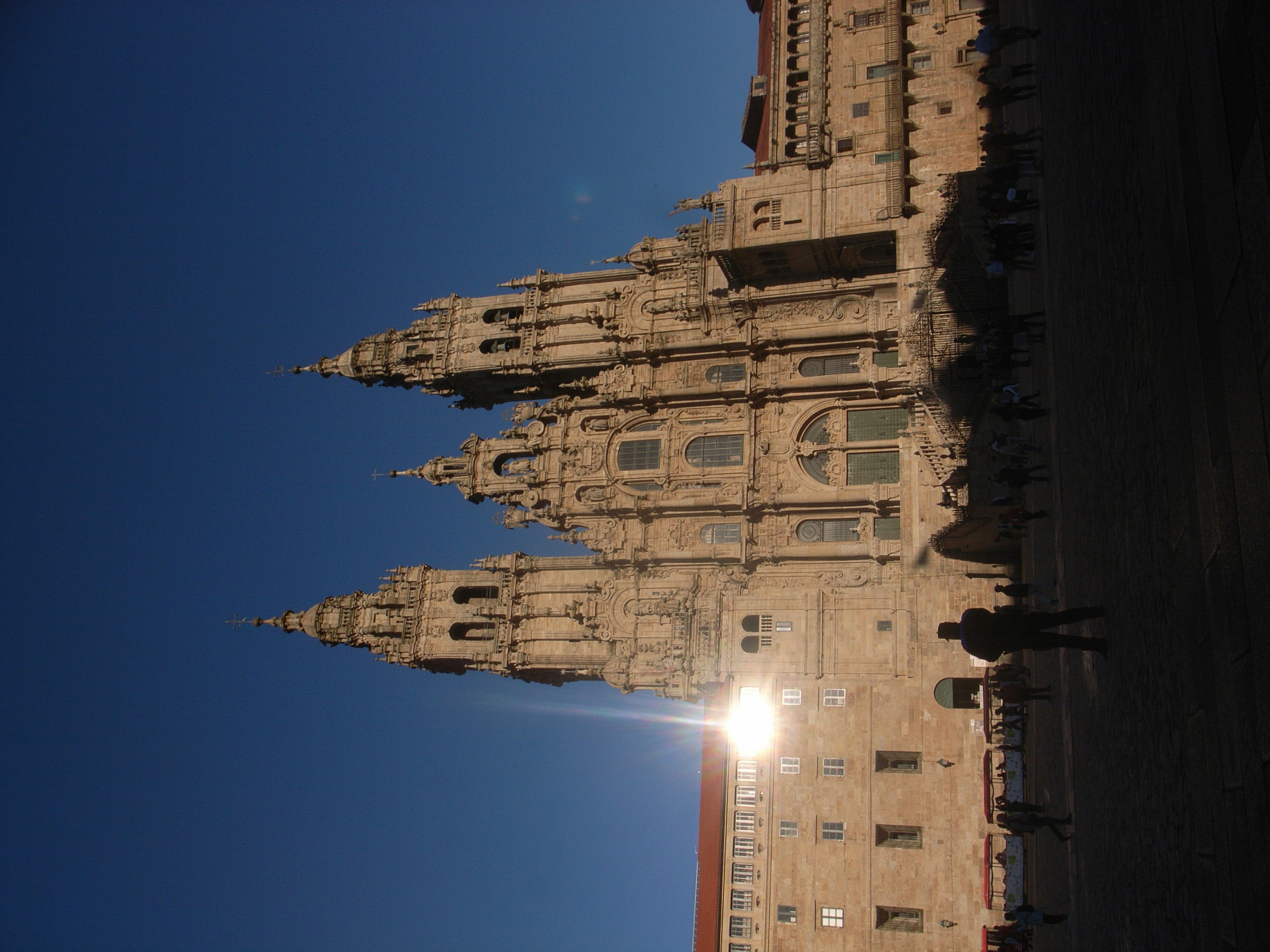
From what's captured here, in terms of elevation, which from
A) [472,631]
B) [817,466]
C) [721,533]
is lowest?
[472,631]

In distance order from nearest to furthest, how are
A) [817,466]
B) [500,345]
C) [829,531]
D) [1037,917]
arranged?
[1037,917] → [829,531] → [817,466] → [500,345]

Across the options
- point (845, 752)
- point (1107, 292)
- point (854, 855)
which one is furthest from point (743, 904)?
point (1107, 292)

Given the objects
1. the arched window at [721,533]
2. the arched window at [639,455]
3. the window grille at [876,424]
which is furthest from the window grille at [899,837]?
the arched window at [639,455]

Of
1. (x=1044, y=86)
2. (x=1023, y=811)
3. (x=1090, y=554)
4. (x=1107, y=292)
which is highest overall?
(x=1044, y=86)

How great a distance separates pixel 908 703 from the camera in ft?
108

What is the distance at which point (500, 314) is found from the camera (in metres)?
43.7

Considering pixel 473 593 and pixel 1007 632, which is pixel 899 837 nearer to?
pixel 1007 632

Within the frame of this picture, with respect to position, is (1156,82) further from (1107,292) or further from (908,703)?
(908,703)

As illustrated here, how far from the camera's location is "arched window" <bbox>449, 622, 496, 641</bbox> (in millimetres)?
41000

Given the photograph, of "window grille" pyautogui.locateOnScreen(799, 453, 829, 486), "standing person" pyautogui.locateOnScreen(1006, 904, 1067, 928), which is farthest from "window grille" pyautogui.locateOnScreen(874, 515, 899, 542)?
"standing person" pyautogui.locateOnScreen(1006, 904, 1067, 928)

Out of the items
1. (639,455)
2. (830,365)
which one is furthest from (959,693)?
(639,455)

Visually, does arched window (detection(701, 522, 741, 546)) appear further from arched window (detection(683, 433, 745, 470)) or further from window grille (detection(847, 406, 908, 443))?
window grille (detection(847, 406, 908, 443))

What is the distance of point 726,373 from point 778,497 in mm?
5949

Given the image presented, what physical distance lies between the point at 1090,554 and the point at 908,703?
54.4 feet
